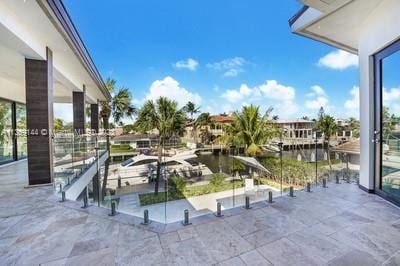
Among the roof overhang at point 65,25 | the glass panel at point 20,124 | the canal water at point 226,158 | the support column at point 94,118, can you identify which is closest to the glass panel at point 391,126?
the canal water at point 226,158

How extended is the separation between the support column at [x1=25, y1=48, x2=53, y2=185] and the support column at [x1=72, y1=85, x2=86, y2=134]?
3766 mm

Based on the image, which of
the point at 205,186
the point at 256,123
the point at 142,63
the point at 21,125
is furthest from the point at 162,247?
the point at 142,63

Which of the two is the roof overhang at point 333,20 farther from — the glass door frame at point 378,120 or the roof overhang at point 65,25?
the roof overhang at point 65,25

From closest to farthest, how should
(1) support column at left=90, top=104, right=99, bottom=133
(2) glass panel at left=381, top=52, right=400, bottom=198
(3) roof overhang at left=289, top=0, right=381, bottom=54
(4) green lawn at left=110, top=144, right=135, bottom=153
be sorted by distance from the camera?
(3) roof overhang at left=289, top=0, right=381, bottom=54
(2) glass panel at left=381, top=52, right=400, bottom=198
(4) green lawn at left=110, top=144, right=135, bottom=153
(1) support column at left=90, top=104, right=99, bottom=133

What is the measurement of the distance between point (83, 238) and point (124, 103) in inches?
529

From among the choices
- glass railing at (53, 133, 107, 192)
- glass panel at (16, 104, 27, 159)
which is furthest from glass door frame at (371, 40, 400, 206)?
glass panel at (16, 104, 27, 159)

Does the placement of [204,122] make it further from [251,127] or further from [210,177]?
[210,177]

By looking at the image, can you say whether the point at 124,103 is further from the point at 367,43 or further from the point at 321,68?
the point at 321,68

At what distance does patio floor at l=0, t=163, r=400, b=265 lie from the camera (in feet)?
5.49

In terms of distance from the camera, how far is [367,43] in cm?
338

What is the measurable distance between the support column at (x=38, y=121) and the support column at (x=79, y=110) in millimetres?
3766

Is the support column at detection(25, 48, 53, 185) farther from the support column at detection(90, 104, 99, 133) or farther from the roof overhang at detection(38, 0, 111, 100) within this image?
the support column at detection(90, 104, 99, 133)

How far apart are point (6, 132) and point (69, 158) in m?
4.84

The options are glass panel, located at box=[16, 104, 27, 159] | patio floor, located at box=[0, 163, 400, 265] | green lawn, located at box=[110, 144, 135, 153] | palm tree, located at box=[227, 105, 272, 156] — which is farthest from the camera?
palm tree, located at box=[227, 105, 272, 156]
